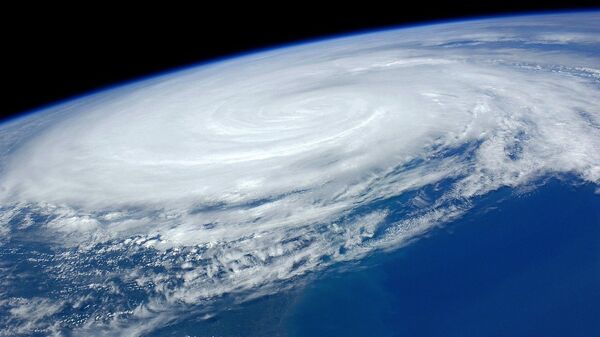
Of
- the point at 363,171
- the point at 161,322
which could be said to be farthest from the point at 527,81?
the point at 161,322

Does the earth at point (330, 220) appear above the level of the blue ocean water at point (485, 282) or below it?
above

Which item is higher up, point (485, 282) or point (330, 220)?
point (330, 220)

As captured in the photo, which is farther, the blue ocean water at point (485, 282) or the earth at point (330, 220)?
the earth at point (330, 220)

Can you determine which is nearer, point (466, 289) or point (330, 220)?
point (466, 289)

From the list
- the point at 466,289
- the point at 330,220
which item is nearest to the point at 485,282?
the point at 466,289

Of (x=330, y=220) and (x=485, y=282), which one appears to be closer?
(x=485, y=282)

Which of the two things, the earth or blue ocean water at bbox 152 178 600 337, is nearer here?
blue ocean water at bbox 152 178 600 337

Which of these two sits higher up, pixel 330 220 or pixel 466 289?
pixel 330 220

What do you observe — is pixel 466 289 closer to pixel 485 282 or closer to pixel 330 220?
pixel 485 282
